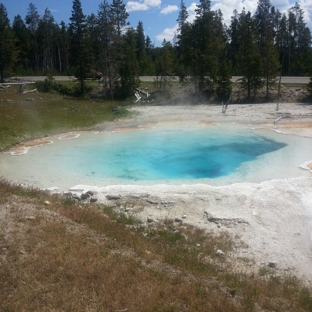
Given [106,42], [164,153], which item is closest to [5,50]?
[106,42]

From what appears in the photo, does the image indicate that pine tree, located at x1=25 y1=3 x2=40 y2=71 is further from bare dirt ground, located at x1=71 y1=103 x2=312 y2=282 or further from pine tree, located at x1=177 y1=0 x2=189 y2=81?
bare dirt ground, located at x1=71 y1=103 x2=312 y2=282

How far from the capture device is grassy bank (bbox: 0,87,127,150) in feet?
82.1

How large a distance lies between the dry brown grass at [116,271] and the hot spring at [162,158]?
211 inches

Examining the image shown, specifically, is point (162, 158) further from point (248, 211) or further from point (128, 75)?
point (128, 75)

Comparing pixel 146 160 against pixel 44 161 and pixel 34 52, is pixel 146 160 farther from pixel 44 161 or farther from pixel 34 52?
pixel 34 52

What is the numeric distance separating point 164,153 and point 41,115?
506 inches

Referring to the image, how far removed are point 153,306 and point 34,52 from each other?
79306 millimetres

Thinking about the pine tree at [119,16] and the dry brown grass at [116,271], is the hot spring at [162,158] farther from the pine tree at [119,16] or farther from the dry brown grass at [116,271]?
the pine tree at [119,16]

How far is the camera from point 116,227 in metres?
9.95

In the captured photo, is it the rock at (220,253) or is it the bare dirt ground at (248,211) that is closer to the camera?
the rock at (220,253)

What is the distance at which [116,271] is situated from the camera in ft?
23.9

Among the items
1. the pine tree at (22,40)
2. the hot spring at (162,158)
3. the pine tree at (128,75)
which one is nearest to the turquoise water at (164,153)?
the hot spring at (162,158)

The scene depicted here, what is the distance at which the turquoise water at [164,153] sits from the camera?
17703 millimetres

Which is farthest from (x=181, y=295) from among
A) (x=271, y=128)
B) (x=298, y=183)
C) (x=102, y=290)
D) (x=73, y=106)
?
(x=73, y=106)
